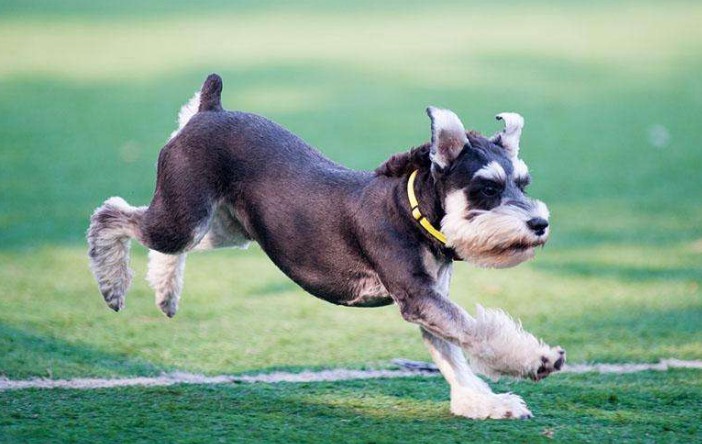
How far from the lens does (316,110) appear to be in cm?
1573

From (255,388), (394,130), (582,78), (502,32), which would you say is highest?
(502,32)

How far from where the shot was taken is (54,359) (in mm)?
6973

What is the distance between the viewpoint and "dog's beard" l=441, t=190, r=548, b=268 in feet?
17.2

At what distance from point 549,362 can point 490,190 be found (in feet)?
2.56

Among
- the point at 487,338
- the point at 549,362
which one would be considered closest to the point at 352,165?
the point at 487,338

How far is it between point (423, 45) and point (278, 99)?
533cm

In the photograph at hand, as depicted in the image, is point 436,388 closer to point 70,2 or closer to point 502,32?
point 502,32

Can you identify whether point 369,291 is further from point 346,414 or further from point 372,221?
point 346,414

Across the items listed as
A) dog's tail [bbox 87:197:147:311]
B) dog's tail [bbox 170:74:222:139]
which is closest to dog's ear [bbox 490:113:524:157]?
dog's tail [bbox 170:74:222:139]

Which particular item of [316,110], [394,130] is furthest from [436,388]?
[316,110]

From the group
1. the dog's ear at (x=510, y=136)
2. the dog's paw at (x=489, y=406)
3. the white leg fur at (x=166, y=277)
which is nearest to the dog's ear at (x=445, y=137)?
the dog's ear at (x=510, y=136)

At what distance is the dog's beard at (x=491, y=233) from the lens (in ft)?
17.2

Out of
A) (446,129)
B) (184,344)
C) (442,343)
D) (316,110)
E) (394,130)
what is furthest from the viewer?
(316,110)

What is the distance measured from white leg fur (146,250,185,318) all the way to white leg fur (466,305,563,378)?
219cm
